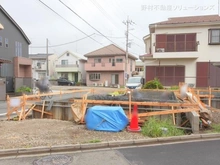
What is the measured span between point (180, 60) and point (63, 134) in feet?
53.2

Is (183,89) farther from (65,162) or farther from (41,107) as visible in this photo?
(65,162)

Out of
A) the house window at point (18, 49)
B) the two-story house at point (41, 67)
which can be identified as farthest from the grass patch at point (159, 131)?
the two-story house at point (41, 67)

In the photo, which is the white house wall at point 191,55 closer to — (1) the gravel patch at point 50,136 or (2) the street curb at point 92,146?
(2) the street curb at point 92,146

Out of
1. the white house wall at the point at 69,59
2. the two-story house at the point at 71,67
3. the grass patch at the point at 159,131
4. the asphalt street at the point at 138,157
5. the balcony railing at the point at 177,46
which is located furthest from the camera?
the white house wall at the point at 69,59

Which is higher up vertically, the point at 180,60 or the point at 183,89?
the point at 180,60

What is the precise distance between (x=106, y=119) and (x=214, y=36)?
16.5 m

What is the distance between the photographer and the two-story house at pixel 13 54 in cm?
1856

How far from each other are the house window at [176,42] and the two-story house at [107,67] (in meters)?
15.2

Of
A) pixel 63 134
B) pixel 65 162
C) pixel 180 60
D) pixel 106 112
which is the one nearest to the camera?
pixel 65 162

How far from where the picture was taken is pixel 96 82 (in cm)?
3656

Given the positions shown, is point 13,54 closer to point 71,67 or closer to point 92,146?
point 92,146

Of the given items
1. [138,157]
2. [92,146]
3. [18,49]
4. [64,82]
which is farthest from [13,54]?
[138,157]

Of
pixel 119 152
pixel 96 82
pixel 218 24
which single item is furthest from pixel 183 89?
pixel 96 82

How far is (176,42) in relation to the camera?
18.8 meters
